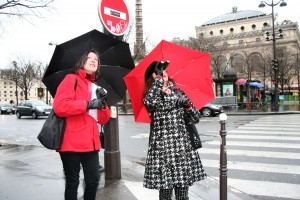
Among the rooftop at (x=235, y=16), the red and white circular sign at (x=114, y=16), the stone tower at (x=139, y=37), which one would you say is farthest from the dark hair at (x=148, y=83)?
the rooftop at (x=235, y=16)

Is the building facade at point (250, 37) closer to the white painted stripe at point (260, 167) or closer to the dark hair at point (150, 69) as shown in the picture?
the white painted stripe at point (260, 167)

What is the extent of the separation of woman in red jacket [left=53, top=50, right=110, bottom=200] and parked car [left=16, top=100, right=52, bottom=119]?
2259cm

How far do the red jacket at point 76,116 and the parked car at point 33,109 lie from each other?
22678mm

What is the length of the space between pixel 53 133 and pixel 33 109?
23569 millimetres

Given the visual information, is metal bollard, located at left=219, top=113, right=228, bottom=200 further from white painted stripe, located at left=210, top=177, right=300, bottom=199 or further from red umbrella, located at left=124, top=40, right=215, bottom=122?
white painted stripe, located at left=210, top=177, right=300, bottom=199

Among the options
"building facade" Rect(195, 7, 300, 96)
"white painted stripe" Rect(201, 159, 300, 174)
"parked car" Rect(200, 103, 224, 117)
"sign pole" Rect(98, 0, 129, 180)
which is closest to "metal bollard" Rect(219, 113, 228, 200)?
"sign pole" Rect(98, 0, 129, 180)

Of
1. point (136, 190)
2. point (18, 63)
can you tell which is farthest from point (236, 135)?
point (18, 63)

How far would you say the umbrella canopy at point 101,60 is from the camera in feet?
13.0

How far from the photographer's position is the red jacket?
311cm

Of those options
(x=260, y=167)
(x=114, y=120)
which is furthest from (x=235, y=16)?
(x=114, y=120)

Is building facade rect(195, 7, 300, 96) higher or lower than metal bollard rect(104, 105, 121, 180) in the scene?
higher

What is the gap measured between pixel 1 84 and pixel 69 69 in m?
140

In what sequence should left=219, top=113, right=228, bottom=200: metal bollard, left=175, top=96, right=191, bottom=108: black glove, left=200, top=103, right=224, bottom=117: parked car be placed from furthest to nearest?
left=200, top=103, right=224, bottom=117: parked car → left=219, top=113, right=228, bottom=200: metal bollard → left=175, top=96, right=191, bottom=108: black glove

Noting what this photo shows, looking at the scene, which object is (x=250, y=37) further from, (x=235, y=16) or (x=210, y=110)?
(x=210, y=110)
